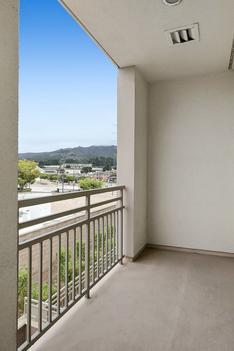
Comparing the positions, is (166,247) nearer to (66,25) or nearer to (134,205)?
(134,205)

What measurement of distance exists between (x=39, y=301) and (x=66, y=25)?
2428 mm

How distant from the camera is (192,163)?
363 cm

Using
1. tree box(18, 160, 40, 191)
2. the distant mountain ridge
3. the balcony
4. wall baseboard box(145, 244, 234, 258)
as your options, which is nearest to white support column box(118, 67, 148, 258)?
the balcony

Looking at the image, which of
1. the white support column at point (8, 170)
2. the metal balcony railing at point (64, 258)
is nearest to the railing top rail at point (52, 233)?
the metal balcony railing at point (64, 258)

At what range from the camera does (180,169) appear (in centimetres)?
370

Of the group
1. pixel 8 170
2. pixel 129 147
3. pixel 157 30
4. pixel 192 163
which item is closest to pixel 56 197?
pixel 8 170

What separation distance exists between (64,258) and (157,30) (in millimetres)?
2314

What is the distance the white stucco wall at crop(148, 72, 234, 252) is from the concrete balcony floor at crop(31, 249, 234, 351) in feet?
2.38

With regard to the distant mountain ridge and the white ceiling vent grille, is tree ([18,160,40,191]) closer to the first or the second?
the distant mountain ridge

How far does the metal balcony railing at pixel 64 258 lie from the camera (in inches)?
62.4

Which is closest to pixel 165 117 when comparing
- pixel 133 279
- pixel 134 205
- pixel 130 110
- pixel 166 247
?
pixel 130 110

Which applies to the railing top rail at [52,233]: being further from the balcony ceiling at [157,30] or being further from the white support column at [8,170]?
the balcony ceiling at [157,30]

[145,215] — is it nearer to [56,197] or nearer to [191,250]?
[191,250]

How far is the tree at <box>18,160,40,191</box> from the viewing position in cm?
146
